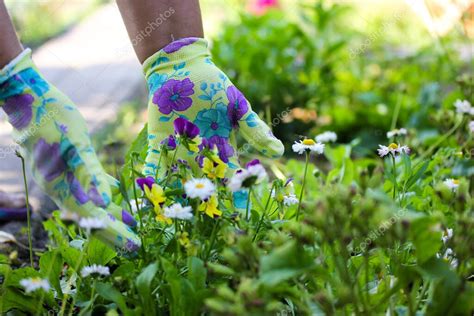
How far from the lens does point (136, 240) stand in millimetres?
1135

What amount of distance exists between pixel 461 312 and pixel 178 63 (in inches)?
26.4

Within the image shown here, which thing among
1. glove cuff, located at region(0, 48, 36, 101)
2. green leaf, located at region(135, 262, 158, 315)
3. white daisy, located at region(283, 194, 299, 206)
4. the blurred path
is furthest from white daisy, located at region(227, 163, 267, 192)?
the blurred path

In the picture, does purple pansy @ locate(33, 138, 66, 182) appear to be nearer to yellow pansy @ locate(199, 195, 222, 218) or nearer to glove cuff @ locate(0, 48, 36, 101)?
Result: glove cuff @ locate(0, 48, 36, 101)

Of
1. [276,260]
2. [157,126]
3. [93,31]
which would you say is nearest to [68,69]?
[93,31]

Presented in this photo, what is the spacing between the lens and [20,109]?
1150mm

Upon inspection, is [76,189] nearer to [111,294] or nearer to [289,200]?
[111,294]

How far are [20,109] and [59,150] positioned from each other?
4.0 inches

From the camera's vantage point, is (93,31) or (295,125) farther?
(93,31)

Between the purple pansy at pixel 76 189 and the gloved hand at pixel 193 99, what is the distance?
23cm

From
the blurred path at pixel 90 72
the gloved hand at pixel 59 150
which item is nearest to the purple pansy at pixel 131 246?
the gloved hand at pixel 59 150

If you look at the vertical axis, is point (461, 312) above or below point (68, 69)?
below

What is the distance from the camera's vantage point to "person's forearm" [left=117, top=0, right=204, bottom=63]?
4.21 feet

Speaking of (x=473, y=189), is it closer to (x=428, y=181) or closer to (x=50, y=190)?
(x=428, y=181)

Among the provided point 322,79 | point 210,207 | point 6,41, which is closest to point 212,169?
point 210,207
